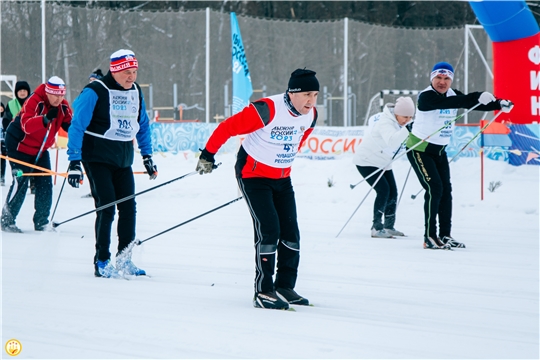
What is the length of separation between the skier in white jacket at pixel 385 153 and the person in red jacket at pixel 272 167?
322 cm

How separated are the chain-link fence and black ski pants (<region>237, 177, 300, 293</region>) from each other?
1463cm

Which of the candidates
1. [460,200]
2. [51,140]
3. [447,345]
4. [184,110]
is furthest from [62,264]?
[184,110]

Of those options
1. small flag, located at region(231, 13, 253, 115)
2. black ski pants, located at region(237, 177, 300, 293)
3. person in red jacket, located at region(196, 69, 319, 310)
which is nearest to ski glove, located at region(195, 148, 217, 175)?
person in red jacket, located at region(196, 69, 319, 310)

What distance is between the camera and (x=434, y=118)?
7.22 meters

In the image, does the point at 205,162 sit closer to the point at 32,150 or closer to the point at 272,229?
the point at 272,229

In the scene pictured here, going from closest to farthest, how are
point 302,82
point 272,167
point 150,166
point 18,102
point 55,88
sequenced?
point 302,82 < point 272,167 < point 150,166 < point 55,88 < point 18,102

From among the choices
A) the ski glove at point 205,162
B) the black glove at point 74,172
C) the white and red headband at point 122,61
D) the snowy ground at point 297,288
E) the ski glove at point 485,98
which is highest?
the white and red headband at point 122,61

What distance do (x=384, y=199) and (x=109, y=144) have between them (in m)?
3.47

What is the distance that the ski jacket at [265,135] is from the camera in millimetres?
4469

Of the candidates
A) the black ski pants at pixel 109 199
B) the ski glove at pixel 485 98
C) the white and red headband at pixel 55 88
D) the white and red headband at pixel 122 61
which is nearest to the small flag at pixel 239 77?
the white and red headband at pixel 55 88

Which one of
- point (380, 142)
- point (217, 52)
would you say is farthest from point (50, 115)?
point (217, 52)

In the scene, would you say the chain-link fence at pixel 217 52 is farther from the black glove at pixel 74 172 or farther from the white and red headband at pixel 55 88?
the black glove at pixel 74 172

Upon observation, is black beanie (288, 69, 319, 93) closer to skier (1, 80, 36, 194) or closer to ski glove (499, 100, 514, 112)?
ski glove (499, 100, 514, 112)

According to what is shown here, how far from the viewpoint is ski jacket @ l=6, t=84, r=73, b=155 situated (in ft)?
25.7
